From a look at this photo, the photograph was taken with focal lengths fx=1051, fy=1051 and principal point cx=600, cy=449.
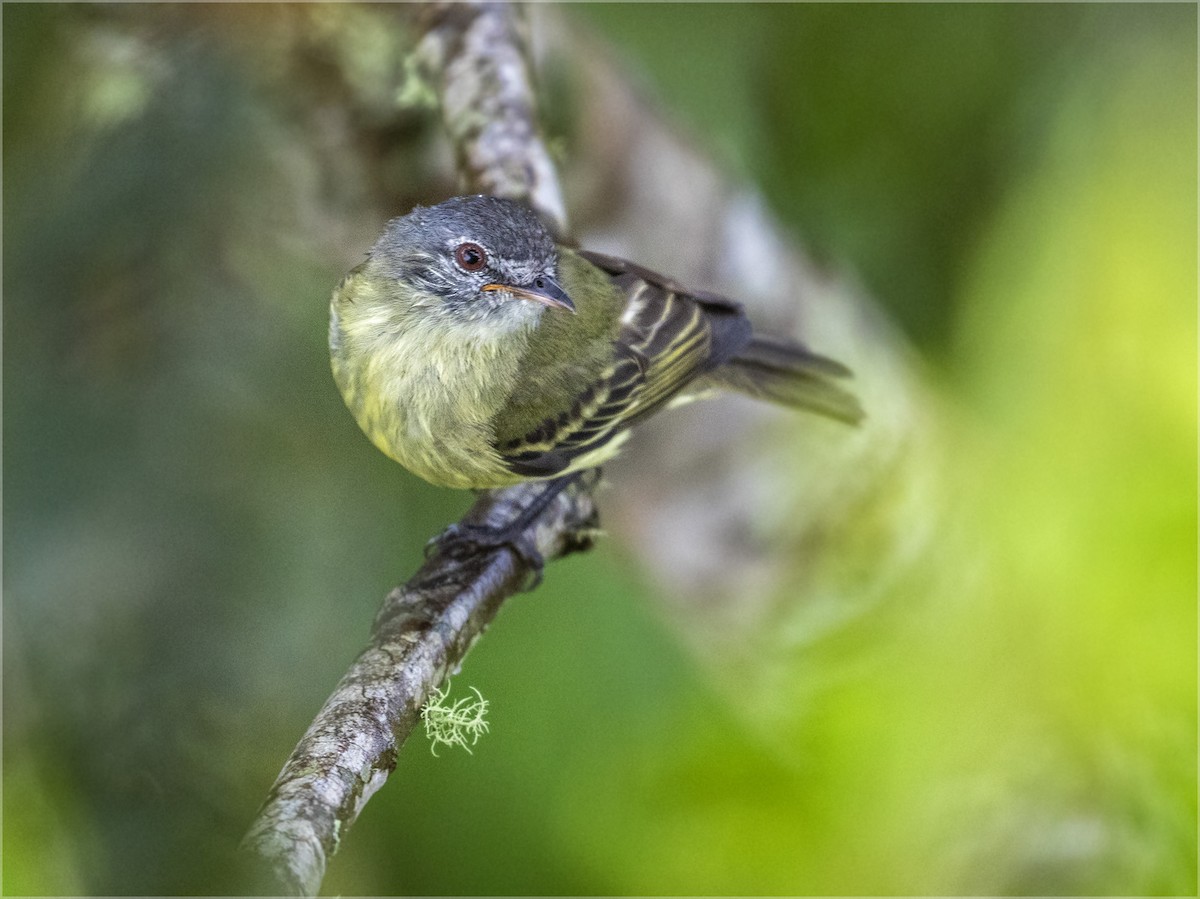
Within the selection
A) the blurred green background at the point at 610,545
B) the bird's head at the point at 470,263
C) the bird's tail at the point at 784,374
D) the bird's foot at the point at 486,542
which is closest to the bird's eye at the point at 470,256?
the bird's head at the point at 470,263

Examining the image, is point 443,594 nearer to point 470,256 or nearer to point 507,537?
point 507,537

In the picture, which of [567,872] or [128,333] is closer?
[128,333]

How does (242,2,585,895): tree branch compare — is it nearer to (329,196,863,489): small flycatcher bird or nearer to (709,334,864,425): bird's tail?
(329,196,863,489): small flycatcher bird

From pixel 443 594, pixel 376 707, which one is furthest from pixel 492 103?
pixel 376 707

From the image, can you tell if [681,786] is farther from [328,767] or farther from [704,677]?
[328,767]

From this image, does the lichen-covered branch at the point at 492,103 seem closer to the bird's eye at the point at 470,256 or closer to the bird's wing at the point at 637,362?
the bird's wing at the point at 637,362

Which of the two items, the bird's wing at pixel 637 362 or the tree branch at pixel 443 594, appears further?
the bird's wing at pixel 637 362

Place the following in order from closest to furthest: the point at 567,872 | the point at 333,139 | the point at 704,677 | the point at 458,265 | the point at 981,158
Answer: the point at 458,265
the point at 567,872
the point at 333,139
the point at 704,677
the point at 981,158

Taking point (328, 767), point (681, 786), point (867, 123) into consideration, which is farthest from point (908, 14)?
point (328, 767)
